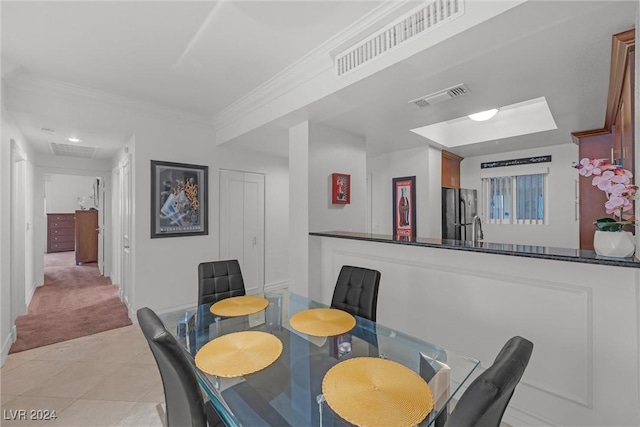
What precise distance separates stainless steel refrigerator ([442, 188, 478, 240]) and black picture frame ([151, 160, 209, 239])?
3744 millimetres

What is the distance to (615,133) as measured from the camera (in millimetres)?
2807

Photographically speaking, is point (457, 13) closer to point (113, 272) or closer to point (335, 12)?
point (335, 12)

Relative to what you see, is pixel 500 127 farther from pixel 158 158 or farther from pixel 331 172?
pixel 158 158

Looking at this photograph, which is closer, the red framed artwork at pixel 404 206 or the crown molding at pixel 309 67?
the crown molding at pixel 309 67

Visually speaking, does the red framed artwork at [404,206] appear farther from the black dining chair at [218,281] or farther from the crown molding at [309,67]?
the black dining chair at [218,281]

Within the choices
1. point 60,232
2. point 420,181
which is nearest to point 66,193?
point 60,232

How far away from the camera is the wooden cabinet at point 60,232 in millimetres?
8523

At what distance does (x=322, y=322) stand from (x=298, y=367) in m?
0.44

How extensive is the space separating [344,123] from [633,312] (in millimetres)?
2605

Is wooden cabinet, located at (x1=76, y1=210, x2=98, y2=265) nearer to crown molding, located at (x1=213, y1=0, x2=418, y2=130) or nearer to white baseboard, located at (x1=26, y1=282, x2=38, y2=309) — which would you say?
white baseboard, located at (x1=26, y1=282, x2=38, y2=309)

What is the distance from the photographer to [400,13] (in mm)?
1812

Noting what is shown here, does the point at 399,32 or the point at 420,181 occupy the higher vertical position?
the point at 399,32

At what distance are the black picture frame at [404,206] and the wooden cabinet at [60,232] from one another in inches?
382

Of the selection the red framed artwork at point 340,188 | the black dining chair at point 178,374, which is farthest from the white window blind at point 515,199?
the black dining chair at point 178,374
